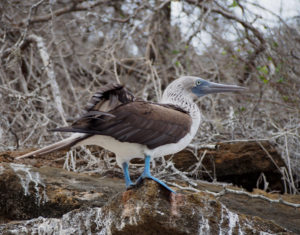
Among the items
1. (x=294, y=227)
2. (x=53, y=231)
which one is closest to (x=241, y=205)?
(x=294, y=227)

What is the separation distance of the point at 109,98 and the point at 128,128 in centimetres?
26

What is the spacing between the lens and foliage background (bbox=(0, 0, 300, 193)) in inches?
225

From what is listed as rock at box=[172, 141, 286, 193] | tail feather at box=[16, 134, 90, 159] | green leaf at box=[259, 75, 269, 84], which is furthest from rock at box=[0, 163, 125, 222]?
green leaf at box=[259, 75, 269, 84]

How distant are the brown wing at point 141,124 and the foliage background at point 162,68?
62.0 inches

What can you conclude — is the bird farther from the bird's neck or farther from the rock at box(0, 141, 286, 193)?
the rock at box(0, 141, 286, 193)

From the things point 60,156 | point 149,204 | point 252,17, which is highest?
point 252,17

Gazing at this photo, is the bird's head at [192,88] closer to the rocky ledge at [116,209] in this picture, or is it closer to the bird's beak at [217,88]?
the bird's beak at [217,88]

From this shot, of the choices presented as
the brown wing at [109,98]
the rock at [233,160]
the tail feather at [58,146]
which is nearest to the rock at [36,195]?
the tail feather at [58,146]

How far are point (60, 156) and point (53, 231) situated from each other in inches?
81.5

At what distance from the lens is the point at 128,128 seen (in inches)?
131

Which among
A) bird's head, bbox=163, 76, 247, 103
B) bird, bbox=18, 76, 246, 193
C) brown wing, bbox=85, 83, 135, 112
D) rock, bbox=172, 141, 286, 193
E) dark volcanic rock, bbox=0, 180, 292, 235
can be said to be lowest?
dark volcanic rock, bbox=0, 180, 292, 235

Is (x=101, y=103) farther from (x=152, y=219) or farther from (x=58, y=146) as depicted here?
(x=152, y=219)

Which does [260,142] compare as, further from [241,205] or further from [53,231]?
[53,231]

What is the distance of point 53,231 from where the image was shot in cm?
336
